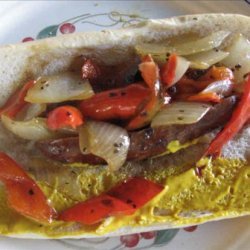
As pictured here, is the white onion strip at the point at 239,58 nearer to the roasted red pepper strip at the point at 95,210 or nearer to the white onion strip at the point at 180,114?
the white onion strip at the point at 180,114

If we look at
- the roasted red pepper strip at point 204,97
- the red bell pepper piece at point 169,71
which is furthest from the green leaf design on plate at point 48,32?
the roasted red pepper strip at point 204,97

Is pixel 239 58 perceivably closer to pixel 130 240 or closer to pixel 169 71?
pixel 169 71

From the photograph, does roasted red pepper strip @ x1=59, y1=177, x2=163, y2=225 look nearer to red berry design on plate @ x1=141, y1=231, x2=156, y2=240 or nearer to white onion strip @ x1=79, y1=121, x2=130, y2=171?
white onion strip @ x1=79, y1=121, x2=130, y2=171

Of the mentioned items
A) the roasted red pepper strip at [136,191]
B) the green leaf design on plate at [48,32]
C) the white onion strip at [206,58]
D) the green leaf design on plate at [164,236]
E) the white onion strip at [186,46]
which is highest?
the white onion strip at [186,46]

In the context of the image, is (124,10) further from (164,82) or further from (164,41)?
(164,82)

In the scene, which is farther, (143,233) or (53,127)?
(143,233)

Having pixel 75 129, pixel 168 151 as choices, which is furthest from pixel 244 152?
pixel 75 129

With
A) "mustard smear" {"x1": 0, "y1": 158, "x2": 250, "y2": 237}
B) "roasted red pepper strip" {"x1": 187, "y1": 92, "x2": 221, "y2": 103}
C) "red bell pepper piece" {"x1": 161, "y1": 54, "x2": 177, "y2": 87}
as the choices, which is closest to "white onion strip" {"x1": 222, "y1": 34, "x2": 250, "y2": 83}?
"roasted red pepper strip" {"x1": 187, "y1": 92, "x2": 221, "y2": 103}
